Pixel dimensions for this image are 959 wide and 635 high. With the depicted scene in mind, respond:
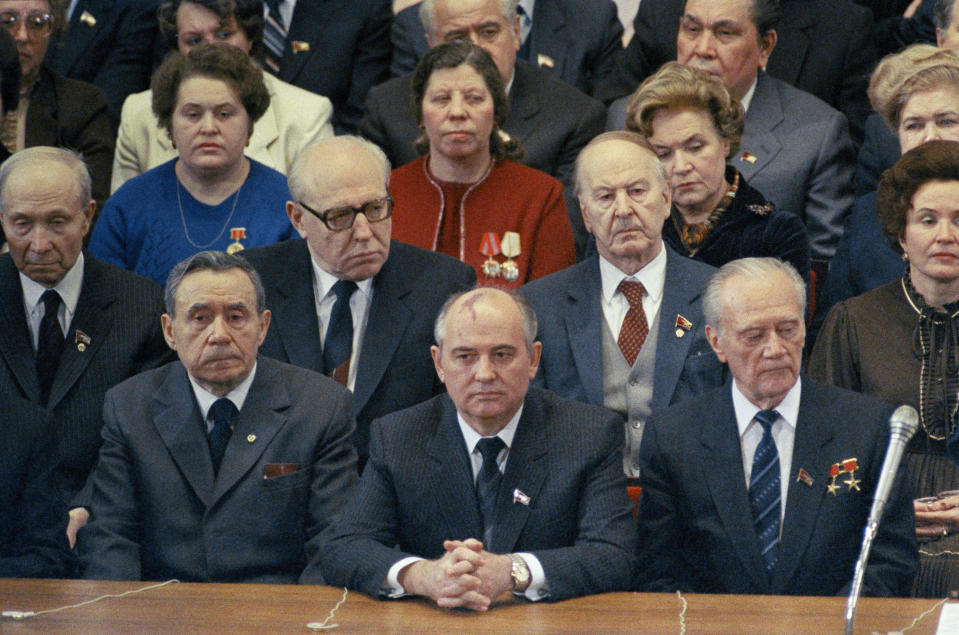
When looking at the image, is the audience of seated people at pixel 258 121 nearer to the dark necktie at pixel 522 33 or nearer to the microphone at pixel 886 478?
the dark necktie at pixel 522 33

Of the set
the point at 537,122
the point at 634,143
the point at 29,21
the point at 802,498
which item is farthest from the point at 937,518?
the point at 29,21

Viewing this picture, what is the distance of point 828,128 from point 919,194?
1241 mm

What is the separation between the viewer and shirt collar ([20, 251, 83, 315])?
4.30 meters

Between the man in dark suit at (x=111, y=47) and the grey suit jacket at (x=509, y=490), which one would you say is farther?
the man in dark suit at (x=111, y=47)

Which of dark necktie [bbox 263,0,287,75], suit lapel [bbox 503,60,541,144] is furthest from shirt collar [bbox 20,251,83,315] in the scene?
dark necktie [bbox 263,0,287,75]

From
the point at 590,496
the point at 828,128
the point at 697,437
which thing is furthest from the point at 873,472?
the point at 828,128

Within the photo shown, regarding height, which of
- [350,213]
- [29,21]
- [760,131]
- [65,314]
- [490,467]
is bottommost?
[490,467]

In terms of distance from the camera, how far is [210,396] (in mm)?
3713

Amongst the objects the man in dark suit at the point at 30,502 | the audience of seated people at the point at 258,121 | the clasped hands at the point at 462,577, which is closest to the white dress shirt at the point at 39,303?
the man in dark suit at the point at 30,502

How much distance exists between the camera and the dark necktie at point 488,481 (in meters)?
3.38

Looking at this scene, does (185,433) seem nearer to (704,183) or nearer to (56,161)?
(56,161)

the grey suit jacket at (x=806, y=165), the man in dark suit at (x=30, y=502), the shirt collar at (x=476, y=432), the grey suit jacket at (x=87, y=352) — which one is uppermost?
the grey suit jacket at (x=806, y=165)

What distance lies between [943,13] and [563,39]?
4.79 feet

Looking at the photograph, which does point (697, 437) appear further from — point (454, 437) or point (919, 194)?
point (919, 194)
